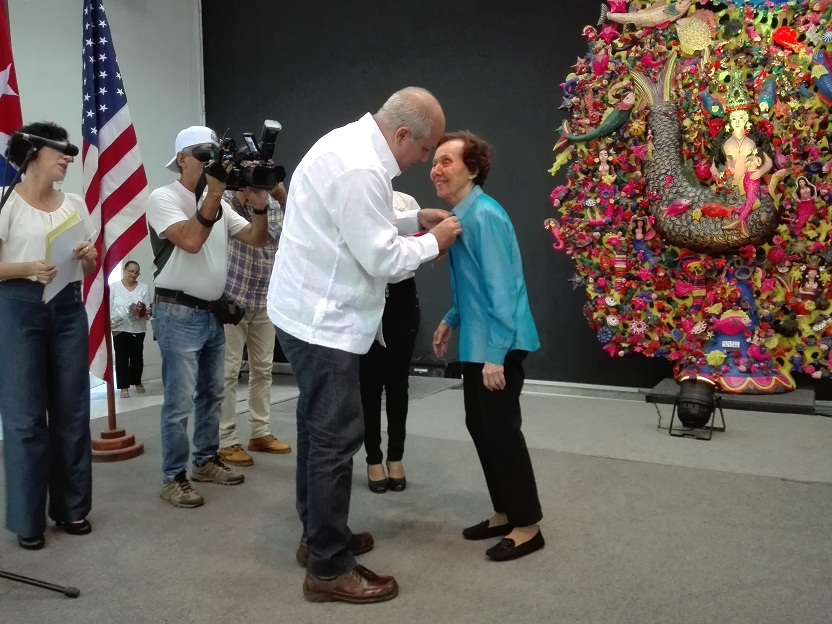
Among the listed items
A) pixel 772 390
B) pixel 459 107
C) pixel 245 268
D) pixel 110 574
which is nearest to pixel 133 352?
pixel 245 268

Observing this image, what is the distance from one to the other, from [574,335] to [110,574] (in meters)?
4.23

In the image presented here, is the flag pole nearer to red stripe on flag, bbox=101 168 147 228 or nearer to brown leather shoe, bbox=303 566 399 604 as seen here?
red stripe on flag, bbox=101 168 147 228

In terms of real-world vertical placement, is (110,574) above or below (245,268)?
below

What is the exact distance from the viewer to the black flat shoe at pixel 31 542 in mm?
2559

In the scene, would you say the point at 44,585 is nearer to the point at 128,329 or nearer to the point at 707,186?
the point at 128,329

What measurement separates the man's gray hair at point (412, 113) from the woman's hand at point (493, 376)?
0.73 metres

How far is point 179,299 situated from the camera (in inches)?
118

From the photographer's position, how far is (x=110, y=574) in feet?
7.69

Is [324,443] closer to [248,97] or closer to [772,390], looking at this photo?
[772,390]

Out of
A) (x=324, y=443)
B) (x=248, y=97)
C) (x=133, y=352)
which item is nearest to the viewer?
(x=324, y=443)

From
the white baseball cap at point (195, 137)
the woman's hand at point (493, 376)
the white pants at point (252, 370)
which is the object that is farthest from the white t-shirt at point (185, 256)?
the woman's hand at point (493, 376)

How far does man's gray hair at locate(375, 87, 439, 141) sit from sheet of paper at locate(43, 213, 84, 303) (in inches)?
47.6

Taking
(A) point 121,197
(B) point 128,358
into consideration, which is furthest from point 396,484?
(B) point 128,358

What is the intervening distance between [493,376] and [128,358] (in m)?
4.31
